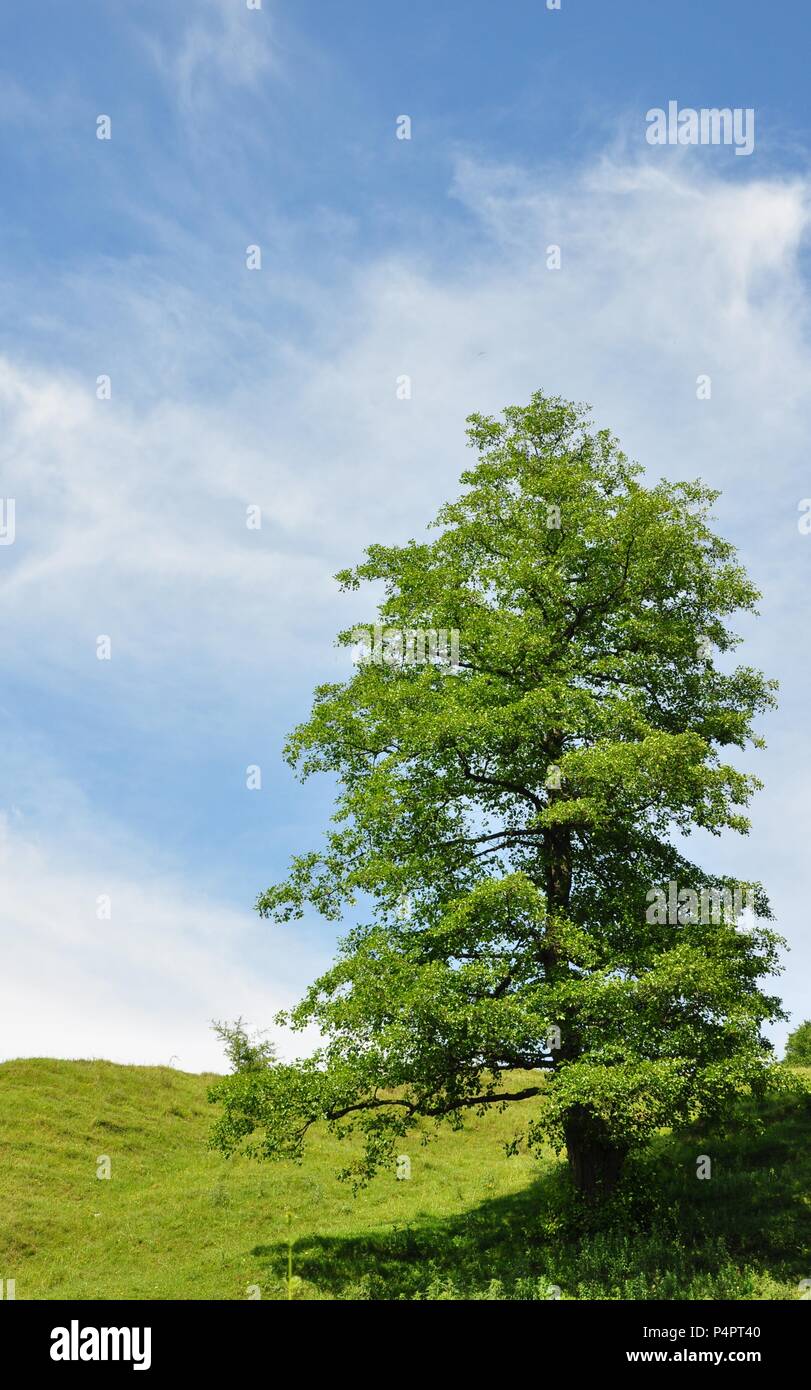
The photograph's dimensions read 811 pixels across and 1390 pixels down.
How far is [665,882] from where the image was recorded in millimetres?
24812

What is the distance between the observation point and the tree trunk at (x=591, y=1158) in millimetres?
23469

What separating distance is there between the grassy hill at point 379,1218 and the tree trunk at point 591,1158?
2.06 feet

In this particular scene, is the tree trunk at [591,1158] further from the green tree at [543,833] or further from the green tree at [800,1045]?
the green tree at [800,1045]

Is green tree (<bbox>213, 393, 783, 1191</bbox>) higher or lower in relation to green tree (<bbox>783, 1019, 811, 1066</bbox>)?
higher

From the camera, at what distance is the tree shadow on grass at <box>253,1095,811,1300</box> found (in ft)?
64.8

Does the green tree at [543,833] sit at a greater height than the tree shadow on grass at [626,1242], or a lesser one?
greater

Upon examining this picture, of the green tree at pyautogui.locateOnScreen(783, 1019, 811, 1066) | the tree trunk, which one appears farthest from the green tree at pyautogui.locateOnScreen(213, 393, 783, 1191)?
the green tree at pyautogui.locateOnScreen(783, 1019, 811, 1066)

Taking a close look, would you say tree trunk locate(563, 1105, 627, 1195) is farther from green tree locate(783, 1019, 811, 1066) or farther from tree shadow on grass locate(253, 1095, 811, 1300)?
green tree locate(783, 1019, 811, 1066)

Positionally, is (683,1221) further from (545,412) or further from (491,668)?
(545,412)

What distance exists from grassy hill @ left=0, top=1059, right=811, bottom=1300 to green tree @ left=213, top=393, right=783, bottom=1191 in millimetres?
2474

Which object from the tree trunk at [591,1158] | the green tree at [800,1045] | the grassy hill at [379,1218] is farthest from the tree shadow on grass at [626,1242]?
the green tree at [800,1045]

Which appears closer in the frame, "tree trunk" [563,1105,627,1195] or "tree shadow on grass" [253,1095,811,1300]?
"tree shadow on grass" [253,1095,811,1300]

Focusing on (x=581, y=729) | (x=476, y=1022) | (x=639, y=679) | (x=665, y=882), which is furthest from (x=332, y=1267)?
(x=639, y=679)

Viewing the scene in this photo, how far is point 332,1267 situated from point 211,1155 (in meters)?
15.0
